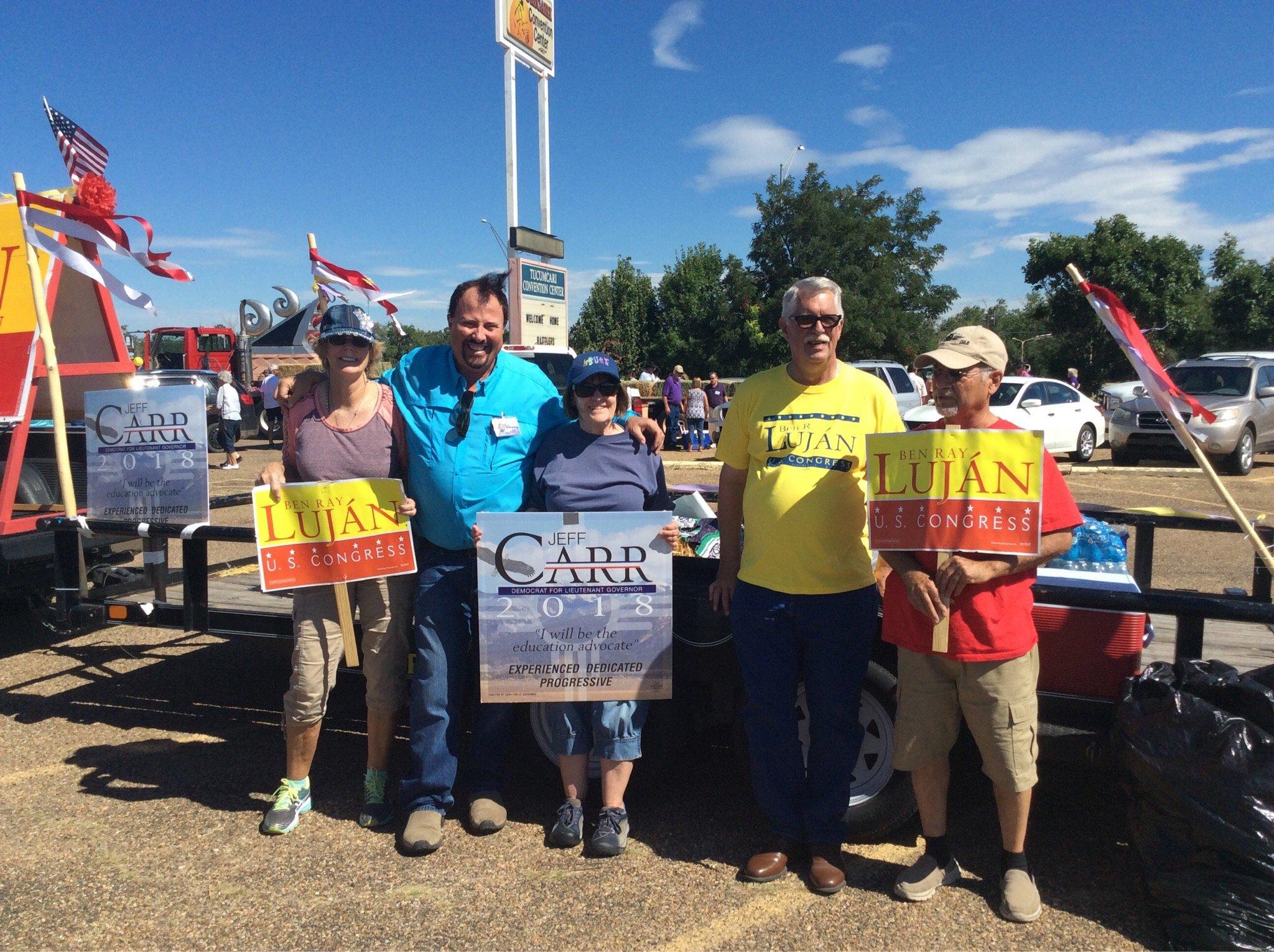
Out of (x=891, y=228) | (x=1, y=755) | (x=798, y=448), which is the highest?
(x=891, y=228)

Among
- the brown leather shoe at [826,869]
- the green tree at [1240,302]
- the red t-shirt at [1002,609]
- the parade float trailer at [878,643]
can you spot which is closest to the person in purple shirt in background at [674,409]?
the parade float trailer at [878,643]

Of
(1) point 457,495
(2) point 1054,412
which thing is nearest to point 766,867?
(1) point 457,495

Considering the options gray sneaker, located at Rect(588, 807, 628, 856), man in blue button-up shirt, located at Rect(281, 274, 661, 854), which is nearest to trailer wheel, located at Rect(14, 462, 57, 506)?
man in blue button-up shirt, located at Rect(281, 274, 661, 854)

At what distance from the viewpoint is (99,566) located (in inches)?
215

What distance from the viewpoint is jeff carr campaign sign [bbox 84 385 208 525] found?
4.30 metres

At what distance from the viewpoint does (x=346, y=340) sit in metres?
3.42

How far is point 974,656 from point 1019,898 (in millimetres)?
805

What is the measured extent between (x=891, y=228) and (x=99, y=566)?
4308 cm

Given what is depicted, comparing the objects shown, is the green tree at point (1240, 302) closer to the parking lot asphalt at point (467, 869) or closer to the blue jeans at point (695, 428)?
the blue jeans at point (695, 428)

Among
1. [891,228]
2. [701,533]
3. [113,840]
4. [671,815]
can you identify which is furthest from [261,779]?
[891,228]

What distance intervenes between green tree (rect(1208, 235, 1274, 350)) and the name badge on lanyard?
151 ft

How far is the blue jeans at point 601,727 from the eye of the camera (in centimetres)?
335

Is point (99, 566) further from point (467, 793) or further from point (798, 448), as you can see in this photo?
point (798, 448)

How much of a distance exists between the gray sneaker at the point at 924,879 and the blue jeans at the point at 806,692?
0.24 metres
